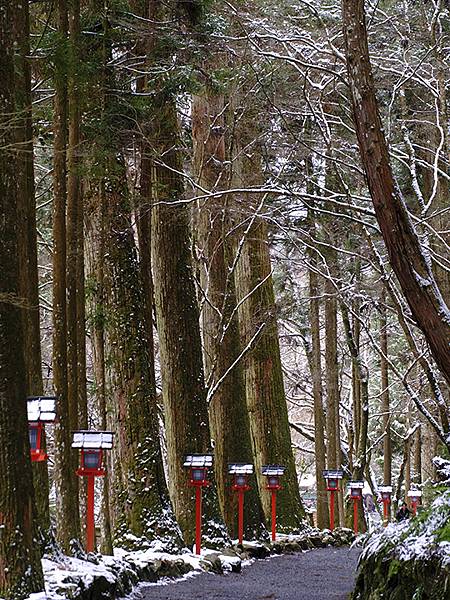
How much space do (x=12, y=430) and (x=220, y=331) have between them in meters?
9.27

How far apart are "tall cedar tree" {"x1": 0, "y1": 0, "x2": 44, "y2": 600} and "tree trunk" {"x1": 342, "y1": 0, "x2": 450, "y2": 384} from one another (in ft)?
9.69

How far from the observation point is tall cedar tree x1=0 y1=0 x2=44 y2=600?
20.8 feet

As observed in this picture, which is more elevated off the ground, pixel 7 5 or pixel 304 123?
pixel 304 123

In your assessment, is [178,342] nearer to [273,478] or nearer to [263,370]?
[273,478]

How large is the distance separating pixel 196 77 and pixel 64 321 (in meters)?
5.31

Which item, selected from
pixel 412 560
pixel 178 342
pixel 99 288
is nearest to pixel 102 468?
pixel 99 288

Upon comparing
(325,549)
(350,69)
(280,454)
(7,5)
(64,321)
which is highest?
(7,5)

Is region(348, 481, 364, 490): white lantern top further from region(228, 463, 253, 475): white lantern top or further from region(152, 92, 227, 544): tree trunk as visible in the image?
region(152, 92, 227, 544): tree trunk

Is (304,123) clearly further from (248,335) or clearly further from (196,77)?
(248,335)

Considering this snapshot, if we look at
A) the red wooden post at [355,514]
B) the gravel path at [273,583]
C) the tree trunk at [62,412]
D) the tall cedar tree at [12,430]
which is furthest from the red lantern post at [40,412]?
the red wooden post at [355,514]

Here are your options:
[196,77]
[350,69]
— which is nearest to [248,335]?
[196,77]

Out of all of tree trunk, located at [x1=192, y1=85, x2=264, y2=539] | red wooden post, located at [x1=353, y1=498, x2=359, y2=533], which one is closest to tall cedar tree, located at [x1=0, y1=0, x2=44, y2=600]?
tree trunk, located at [x1=192, y1=85, x2=264, y2=539]

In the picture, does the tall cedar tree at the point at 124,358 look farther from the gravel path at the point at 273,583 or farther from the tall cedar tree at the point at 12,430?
the tall cedar tree at the point at 12,430

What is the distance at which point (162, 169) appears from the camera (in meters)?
13.8
